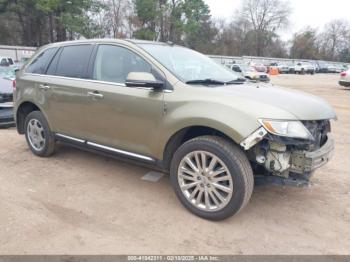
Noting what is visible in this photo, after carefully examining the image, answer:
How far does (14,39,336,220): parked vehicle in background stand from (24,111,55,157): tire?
0.22 meters

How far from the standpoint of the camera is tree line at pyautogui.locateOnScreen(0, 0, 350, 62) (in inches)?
1581

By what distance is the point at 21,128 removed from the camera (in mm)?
5484

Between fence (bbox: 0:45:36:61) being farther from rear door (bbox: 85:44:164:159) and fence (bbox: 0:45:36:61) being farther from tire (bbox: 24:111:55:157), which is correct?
rear door (bbox: 85:44:164:159)

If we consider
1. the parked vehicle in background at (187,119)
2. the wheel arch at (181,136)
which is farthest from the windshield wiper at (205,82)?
the wheel arch at (181,136)

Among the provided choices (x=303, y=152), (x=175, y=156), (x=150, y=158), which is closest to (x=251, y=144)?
(x=303, y=152)

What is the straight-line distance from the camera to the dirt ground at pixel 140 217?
296 centimetres

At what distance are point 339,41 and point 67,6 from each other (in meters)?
71.9

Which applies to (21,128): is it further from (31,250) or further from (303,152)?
(303,152)

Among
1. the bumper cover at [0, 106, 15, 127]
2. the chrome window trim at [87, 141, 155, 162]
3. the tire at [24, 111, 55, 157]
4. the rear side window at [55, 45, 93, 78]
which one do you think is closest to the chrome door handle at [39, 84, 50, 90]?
the rear side window at [55, 45, 93, 78]

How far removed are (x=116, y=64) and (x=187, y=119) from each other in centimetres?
130

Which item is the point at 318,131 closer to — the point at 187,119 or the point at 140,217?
the point at 187,119

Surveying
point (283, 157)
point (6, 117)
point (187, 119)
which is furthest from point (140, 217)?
point (6, 117)

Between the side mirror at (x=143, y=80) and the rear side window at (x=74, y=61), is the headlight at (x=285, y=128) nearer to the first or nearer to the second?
the side mirror at (x=143, y=80)

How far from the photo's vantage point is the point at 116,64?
4117mm
